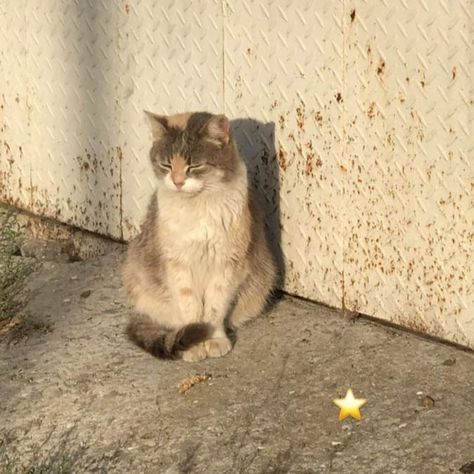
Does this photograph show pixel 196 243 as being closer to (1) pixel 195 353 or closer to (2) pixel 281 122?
(1) pixel 195 353

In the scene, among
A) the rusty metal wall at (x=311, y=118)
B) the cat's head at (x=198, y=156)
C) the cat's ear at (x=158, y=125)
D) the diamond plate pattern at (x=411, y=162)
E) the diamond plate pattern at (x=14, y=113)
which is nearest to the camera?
the diamond plate pattern at (x=411, y=162)

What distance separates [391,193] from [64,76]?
2.49 meters

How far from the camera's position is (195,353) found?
4906 mm

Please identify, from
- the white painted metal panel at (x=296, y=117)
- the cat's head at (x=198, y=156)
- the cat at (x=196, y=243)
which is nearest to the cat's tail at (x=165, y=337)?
the cat at (x=196, y=243)

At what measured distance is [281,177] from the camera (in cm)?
544

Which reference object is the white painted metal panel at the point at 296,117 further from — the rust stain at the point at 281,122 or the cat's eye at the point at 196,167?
the cat's eye at the point at 196,167

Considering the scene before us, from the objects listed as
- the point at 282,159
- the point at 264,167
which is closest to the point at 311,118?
the point at 282,159

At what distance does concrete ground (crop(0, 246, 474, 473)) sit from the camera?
13.1 feet

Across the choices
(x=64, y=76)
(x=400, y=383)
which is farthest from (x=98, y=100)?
(x=400, y=383)

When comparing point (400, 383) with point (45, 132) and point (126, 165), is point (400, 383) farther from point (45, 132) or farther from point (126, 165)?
point (45, 132)

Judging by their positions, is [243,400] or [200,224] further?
[200,224]

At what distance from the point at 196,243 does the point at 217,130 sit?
530 millimetres

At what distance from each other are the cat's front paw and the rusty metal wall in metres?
0.67

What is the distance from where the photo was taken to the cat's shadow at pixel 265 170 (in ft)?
17.9
